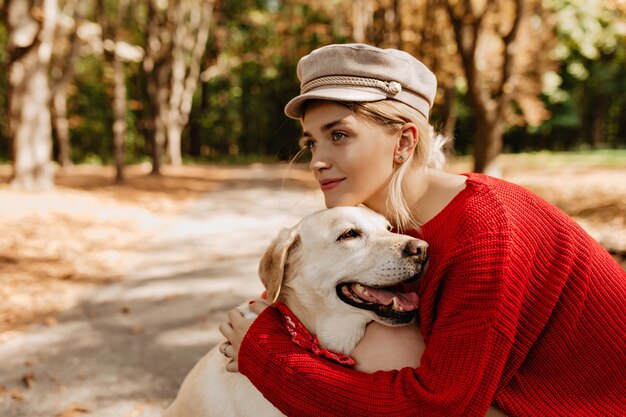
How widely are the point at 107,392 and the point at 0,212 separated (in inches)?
285

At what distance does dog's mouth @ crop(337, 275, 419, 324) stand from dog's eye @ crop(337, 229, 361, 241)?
0.76ft

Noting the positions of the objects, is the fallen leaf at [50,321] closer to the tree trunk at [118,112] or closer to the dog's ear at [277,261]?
the dog's ear at [277,261]

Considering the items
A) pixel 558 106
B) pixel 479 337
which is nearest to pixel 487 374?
pixel 479 337

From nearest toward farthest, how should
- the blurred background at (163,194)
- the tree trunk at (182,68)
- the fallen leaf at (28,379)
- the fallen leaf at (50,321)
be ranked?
the fallen leaf at (28,379) → the blurred background at (163,194) → the fallen leaf at (50,321) → the tree trunk at (182,68)

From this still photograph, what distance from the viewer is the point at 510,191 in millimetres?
2090

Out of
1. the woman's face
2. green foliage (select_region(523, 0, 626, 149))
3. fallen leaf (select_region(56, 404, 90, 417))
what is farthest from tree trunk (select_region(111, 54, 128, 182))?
green foliage (select_region(523, 0, 626, 149))

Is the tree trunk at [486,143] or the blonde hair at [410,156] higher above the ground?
the blonde hair at [410,156]

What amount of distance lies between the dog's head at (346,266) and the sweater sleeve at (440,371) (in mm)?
287

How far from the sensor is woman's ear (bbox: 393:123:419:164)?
2.40m

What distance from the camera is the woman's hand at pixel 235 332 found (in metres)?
2.49

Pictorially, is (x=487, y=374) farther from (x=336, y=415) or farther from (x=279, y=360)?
(x=279, y=360)

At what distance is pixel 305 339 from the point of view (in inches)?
91.3

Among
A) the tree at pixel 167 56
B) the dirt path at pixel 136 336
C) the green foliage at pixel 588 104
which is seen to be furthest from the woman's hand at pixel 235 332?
the green foliage at pixel 588 104

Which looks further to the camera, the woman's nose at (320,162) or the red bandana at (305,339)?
the woman's nose at (320,162)
